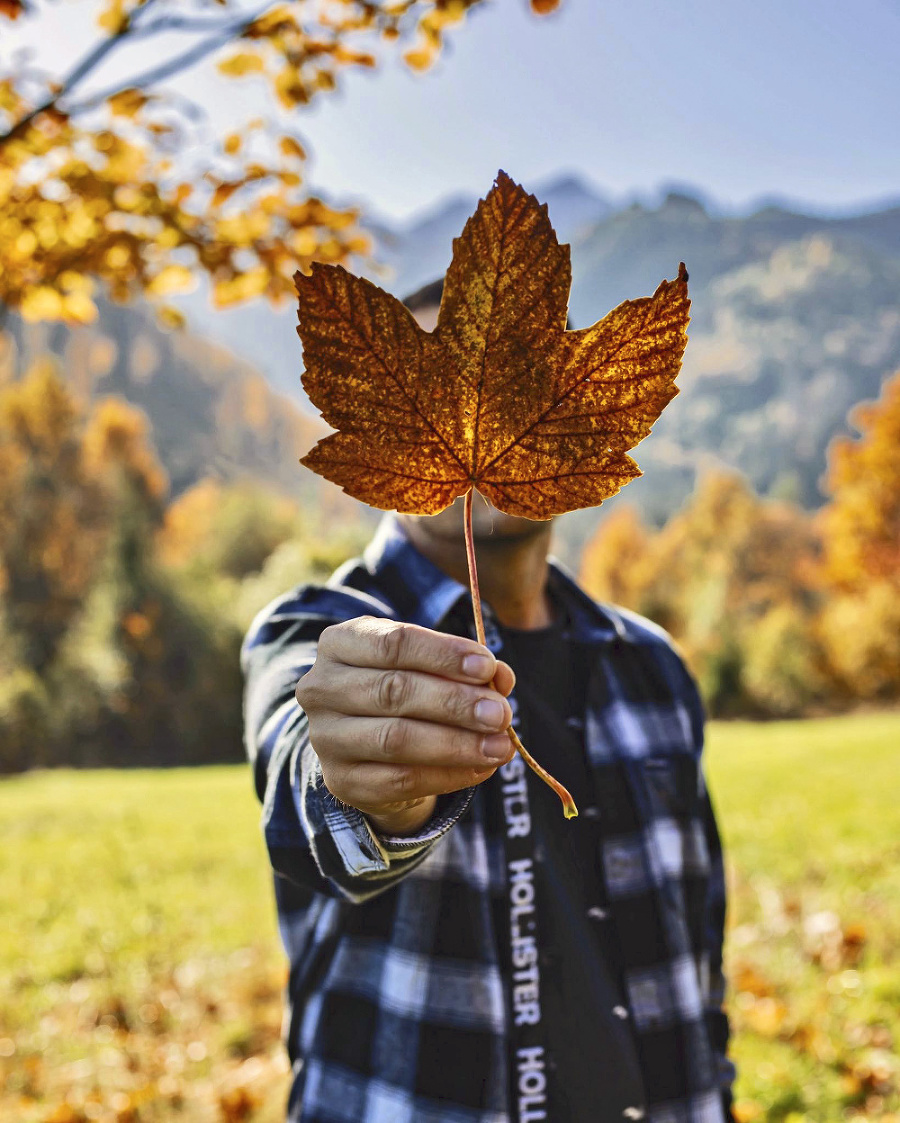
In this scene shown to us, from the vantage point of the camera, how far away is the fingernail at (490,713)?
66 cm

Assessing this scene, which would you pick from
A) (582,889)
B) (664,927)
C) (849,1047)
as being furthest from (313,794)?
(849,1047)

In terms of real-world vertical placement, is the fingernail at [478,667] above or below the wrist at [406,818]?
above

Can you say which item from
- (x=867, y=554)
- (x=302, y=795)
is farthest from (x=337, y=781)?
(x=867, y=554)

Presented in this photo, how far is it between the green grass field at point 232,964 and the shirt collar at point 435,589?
2183 millimetres

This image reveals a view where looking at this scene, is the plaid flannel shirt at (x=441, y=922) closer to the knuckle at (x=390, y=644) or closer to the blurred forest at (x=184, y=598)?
the knuckle at (x=390, y=644)

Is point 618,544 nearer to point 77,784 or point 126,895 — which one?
point 77,784

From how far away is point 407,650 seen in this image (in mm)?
713

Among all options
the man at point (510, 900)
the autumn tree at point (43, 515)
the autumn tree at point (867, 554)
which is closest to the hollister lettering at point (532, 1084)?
the man at point (510, 900)

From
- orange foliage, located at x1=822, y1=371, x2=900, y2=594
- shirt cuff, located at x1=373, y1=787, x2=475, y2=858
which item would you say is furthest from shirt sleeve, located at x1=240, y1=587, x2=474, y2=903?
orange foliage, located at x1=822, y1=371, x2=900, y2=594

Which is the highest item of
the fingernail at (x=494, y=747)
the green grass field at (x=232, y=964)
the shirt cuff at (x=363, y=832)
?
the fingernail at (x=494, y=747)

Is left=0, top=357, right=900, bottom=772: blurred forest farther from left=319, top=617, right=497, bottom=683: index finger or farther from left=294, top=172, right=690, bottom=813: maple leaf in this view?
left=294, top=172, right=690, bottom=813: maple leaf

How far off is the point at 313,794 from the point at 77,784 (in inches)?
533

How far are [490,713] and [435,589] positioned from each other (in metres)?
1.06

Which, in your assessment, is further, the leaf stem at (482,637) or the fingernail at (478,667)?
the fingernail at (478,667)
